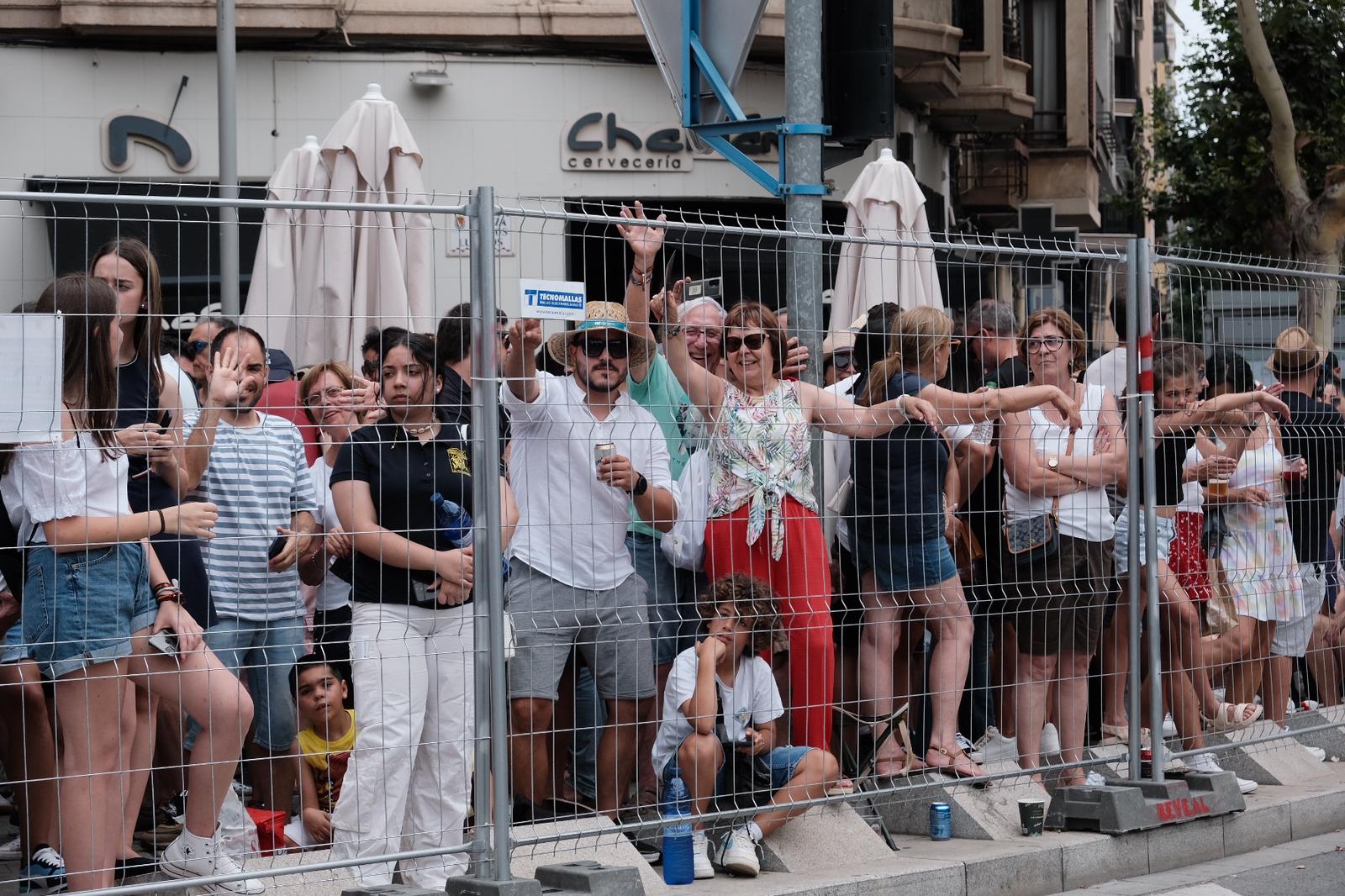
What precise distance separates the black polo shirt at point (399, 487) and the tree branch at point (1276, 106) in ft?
43.8

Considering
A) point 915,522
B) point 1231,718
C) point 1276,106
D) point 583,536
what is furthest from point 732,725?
point 1276,106

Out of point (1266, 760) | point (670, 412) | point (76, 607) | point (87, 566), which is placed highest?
point (670, 412)

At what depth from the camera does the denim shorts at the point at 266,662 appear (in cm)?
567

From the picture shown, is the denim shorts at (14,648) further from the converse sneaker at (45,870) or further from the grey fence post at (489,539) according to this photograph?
the grey fence post at (489,539)

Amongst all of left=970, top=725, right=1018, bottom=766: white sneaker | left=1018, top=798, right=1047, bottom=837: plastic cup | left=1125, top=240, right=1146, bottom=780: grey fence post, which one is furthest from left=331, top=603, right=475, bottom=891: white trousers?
left=1125, top=240, right=1146, bottom=780: grey fence post

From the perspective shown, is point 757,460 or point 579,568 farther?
point 757,460

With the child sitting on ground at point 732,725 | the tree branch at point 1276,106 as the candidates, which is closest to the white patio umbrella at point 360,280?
the child sitting on ground at point 732,725

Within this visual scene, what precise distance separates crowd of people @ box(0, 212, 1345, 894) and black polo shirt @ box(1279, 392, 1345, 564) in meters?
0.61

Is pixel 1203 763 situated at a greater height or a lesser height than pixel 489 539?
lesser

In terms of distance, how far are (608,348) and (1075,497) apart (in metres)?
2.34

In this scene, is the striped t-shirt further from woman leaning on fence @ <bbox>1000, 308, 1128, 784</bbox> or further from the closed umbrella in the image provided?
woman leaning on fence @ <bbox>1000, 308, 1128, 784</bbox>

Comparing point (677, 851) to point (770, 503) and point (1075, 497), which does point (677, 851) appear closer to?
point (770, 503)

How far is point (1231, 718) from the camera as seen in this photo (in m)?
8.23

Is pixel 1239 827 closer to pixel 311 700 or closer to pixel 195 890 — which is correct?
pixel 311 700
